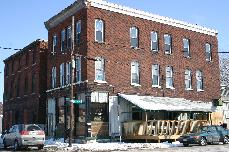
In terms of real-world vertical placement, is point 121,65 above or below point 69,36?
below

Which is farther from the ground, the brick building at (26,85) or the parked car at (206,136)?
the brick building at (26,85)

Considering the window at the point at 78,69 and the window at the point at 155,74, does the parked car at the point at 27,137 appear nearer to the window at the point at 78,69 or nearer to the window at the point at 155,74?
the window at the point at 78,69

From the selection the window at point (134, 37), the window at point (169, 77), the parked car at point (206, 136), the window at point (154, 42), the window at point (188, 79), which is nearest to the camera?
the parked car at point (206, 136)

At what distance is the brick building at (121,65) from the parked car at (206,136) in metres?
4.30

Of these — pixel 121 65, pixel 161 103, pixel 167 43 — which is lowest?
pixel 161 103

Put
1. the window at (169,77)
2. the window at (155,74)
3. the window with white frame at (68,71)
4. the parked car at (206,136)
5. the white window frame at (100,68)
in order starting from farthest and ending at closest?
1. the window at (169,77)
2. the window at (155,74)
3. the window with white frame at (68,71)
4. the white window frame at (100,68)
5. the parked car at (206,136)

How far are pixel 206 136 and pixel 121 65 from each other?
32.9 ft

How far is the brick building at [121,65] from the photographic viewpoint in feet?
104

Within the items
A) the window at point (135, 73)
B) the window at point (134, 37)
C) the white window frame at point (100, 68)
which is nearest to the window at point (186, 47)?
the window at point (134, 37)

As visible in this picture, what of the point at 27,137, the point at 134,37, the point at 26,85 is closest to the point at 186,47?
the point at 134,37

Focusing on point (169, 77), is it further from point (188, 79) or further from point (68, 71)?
point (68, 71)

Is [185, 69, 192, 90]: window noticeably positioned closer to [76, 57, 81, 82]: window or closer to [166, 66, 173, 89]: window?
[166, 66, 173, 89]: window

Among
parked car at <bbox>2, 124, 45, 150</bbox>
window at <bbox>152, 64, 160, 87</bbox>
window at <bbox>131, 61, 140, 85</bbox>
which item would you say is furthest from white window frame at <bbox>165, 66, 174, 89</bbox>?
parked car at <bbox>2, 124, 45, 150</bbox>

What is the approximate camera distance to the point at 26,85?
44.7 metres
